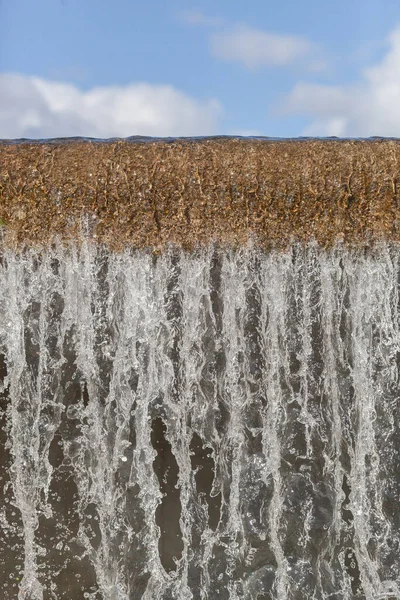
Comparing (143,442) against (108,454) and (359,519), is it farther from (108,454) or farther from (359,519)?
(359,519)

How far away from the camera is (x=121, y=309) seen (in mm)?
3221

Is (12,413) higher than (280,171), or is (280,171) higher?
(280,171)

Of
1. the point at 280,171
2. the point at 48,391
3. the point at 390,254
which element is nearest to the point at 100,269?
the point at 48,391

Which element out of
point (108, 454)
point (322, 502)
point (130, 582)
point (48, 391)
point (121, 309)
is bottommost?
point (130, 582)

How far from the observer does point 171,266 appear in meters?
3.17

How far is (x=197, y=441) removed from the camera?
10.6 feet

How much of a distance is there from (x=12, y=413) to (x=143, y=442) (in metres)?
0.49

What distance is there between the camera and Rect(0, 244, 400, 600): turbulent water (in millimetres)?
3213

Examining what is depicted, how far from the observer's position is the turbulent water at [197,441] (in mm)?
3213

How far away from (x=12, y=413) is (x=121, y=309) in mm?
552

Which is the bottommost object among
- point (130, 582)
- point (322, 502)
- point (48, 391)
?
point (130, 582)

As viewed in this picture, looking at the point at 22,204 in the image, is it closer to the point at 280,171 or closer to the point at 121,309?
the point at 121,309

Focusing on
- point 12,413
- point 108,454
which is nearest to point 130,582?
point 108,454

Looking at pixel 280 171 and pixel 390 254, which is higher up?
pixel 280 171
